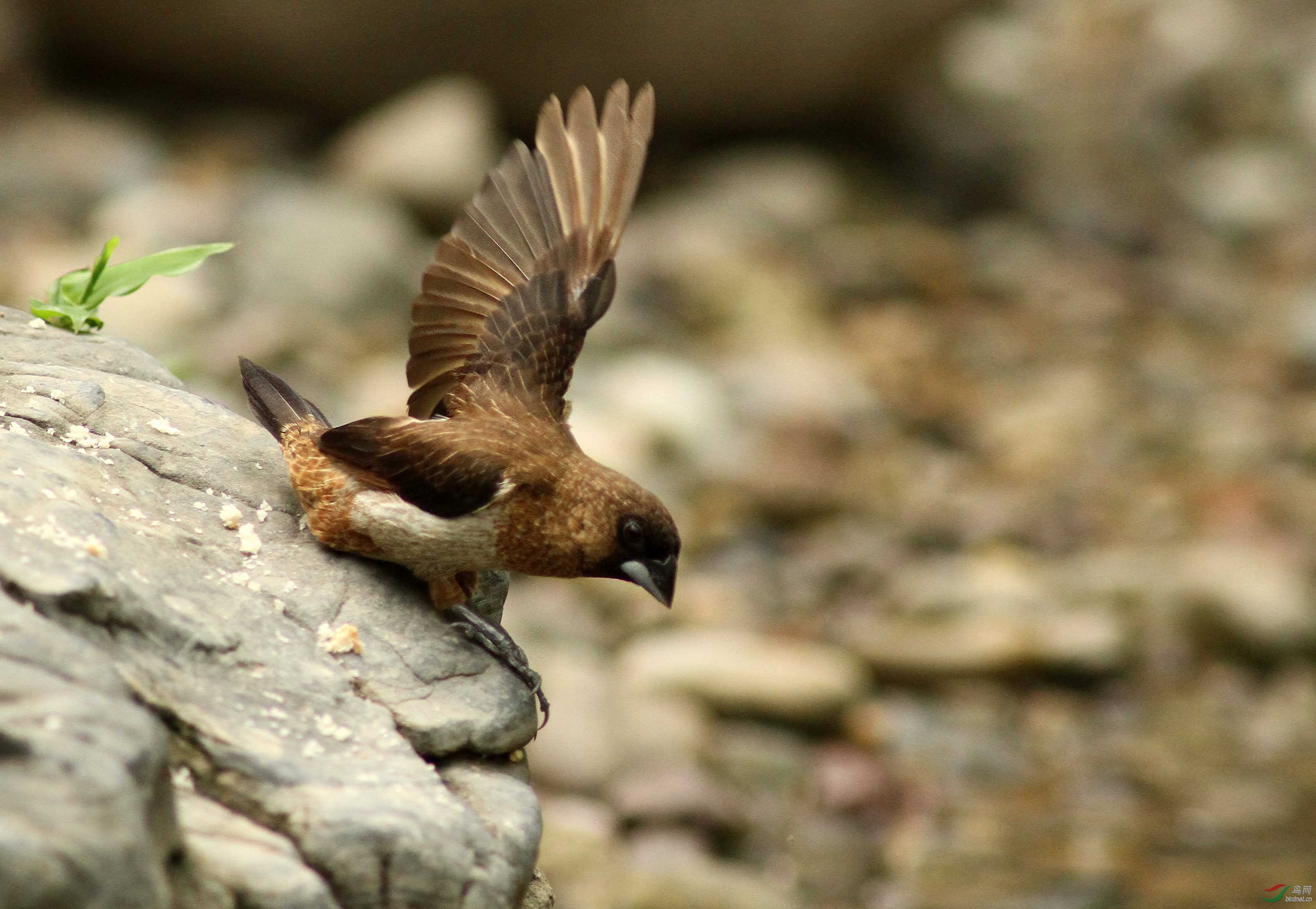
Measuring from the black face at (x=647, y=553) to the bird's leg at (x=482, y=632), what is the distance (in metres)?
0.29

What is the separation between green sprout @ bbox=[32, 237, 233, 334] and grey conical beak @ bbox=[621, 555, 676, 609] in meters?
1.41

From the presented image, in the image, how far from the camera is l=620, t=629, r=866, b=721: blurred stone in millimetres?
6918

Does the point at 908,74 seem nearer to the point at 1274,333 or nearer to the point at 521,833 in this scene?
the point at 1274,333

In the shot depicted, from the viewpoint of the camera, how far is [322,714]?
2.88 meters

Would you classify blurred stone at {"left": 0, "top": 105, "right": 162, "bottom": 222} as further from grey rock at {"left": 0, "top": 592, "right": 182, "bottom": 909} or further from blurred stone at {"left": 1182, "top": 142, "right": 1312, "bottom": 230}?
blurred stone at {"left": 1182, "top": 142, "right": 1312, "bottom": 230}

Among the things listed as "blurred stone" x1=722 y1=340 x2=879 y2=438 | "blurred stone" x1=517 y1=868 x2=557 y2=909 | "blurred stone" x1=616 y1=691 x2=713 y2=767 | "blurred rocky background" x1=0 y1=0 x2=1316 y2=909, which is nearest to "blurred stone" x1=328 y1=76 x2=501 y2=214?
"blurred rocky background" x1=0 y1=0 x2=1316 y2=909

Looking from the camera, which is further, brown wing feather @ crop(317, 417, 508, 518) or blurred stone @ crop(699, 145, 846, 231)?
blurred stone @ crop(699, 145, 846, 231)

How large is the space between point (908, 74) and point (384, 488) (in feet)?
36.3

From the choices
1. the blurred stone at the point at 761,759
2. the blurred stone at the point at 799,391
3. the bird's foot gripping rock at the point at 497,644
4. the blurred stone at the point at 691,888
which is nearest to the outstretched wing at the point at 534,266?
the bird's foot gripping rock at the point at 497,644

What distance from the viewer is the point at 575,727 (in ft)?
20.7

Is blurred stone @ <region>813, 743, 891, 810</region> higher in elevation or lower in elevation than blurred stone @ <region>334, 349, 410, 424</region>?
lower

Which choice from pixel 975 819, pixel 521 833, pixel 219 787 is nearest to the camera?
pixel 219 787

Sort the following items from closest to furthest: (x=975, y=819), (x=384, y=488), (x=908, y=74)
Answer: (x=384, y=488) → (x=975, y=819) → (x=908, y=74)

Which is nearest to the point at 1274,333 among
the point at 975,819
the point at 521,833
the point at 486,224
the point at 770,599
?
the point at 770,599
